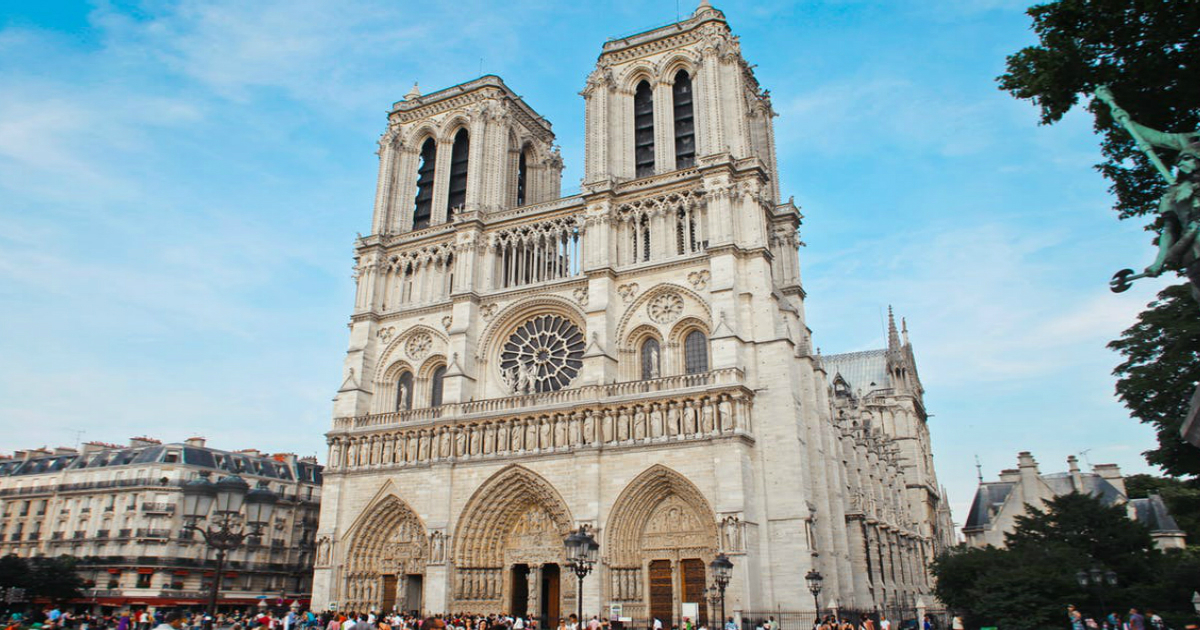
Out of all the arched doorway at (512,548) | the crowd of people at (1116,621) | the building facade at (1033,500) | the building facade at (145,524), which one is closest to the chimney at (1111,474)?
the building facade at (1033,500)

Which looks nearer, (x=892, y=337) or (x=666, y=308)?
(x=666, y=308)

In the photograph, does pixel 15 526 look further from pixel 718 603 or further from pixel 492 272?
pixel 718 603

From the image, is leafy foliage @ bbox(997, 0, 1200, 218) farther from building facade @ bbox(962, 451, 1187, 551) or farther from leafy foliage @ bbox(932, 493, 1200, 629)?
building facade @ bbox(962, 451, 1187, 551)

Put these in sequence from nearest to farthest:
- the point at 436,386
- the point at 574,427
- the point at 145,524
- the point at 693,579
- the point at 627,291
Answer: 1. the point at 693,579
2. the point at 574,427
3. the point at 627,291
4. the point at 436,386
5. the point at 145,524

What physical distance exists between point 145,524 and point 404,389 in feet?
44.5

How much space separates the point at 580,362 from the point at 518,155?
1110 cm

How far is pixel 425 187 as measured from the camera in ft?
117

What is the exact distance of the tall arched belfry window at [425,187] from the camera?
35031 millimetres

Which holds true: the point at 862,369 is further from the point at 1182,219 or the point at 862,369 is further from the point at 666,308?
the point at 1182,219

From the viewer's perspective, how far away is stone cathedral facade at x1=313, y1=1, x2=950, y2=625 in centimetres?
2484

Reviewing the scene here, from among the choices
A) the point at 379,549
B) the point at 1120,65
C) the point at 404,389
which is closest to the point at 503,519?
the point at 379,549

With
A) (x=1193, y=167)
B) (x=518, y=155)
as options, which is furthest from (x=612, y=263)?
(x=1193, y=167)

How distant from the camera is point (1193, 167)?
259 inches

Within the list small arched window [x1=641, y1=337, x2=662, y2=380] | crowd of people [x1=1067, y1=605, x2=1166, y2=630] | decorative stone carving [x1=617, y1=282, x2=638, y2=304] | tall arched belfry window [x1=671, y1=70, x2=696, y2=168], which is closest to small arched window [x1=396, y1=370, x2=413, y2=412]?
decorative stone carving [x1=617, y1=282, x2=638, y2=304]
